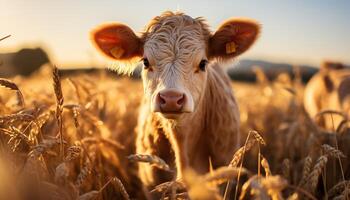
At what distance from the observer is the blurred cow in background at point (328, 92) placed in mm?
9352

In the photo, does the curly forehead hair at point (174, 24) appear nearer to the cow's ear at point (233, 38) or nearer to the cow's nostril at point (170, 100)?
the cow's ear at point (233, 38)

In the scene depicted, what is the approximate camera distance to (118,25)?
5414mm

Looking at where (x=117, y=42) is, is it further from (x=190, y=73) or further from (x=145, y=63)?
(x=190, y=73)

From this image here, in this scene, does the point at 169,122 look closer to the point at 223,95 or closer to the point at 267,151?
the point at 223,95

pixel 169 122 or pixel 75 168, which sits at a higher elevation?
pixel 169 122

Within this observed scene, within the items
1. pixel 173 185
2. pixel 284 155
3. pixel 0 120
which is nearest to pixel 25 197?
pixel 0 120

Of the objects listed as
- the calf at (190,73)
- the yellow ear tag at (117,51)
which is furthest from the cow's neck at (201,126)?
the yellow ear tag at (117,51)

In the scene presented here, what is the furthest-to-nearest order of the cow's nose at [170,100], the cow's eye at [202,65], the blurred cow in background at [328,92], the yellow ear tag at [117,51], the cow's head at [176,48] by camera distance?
the blurred cow in background at [328,92], the yellow ear tag at [117,51], the cow's eye at [202,65], the cow's head at [176,48], the cow's nose at [170,100]

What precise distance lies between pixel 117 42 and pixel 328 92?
6.53 m

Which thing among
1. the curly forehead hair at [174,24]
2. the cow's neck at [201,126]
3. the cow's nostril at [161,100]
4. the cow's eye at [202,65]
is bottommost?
the cow's neck at [201,126]

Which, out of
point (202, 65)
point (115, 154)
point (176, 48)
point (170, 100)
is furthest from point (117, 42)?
point (170, 100)

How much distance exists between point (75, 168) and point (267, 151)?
12.6 ft

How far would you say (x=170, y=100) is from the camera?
13.5 ft

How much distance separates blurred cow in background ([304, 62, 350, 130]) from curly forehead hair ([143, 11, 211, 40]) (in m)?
4.35
